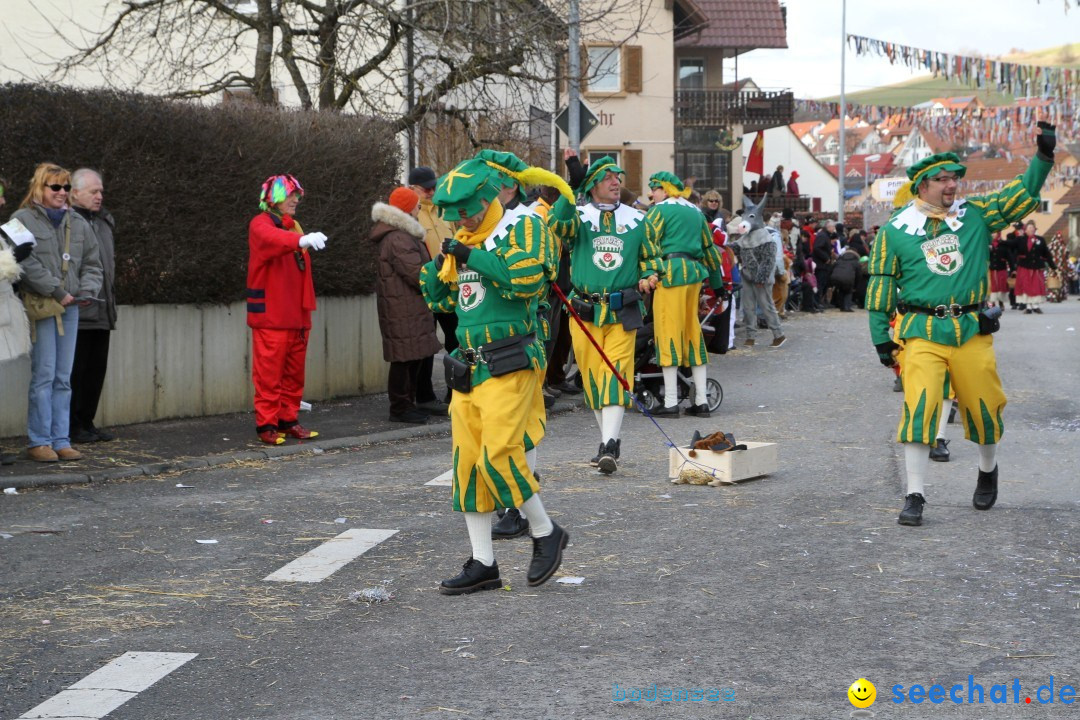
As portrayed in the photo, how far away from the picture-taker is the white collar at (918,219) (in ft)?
25.9

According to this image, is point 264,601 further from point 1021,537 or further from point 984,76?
point 984,76

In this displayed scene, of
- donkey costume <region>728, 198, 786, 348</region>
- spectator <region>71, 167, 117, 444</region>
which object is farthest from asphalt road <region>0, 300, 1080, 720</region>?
donkey costume <region>728, 198, 786, 348</region>

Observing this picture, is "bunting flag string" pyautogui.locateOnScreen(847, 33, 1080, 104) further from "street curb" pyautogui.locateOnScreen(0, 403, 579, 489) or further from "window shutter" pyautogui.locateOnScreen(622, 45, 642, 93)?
"street curb" pyautogui.locateOnScreen(0, 403, 579, 489)

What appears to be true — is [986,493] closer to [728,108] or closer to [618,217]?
[618,217]

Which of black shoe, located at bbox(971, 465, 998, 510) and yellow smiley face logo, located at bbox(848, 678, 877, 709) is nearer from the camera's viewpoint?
yellow smiley face logo, located at bbox(848, 678, 877, 709)

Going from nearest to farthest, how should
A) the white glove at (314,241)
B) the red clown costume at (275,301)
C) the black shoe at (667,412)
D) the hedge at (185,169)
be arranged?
the white glove at (314,241) → the red clown costume at (275,301) → the hedge at (185,169) → the black shoe at (667,412)

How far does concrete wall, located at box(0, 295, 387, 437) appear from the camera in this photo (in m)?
11.8

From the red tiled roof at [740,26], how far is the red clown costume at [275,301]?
40.6m

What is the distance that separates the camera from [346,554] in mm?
7355

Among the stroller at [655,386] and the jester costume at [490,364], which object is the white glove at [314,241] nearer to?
the stroller at [655,386]

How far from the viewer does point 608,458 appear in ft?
31.5

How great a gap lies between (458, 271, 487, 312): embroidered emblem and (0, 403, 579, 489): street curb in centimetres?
403

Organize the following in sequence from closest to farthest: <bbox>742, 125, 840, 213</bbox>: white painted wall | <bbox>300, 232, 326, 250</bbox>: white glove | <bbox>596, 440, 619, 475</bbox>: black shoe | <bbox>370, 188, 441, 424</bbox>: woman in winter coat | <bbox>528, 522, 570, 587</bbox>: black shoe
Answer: <bbox>528, 522, 570, 587</bbox>: black shoe → <bbox>596, 440, 619, 475</bbox>: black shoe → <bbox>300, 232, 326, 250</bbox>: white glove → <bbox>370, 188, 441, 424</bbox>: woman in winter coat → <bbox>742, 125, 840, 213</bbox>: white painted wall

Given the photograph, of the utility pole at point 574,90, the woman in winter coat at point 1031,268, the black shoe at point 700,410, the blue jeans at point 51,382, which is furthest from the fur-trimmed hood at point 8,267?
the woman in winter coat at point 1031,268
